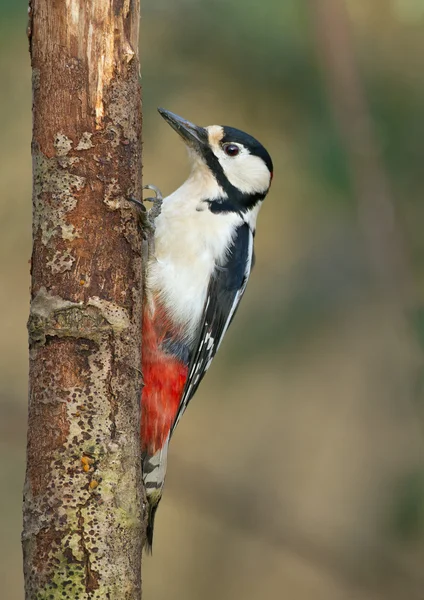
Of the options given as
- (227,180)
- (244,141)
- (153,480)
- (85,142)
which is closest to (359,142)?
(244,141)

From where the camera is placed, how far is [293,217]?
5645 mm

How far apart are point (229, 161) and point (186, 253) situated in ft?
1.72


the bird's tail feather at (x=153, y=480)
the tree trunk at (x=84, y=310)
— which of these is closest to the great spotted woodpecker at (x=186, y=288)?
the bird's tail feather at (x=153, y=480)

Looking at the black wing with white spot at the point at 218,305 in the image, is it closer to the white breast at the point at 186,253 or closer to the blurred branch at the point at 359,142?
the white breast at the point at 186,253

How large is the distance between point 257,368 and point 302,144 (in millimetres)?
1427

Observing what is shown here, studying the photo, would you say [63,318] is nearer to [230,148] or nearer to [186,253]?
[186,253]

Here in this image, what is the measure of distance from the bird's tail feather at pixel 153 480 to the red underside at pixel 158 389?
3cm

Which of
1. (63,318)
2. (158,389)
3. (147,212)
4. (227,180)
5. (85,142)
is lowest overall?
(158,389)

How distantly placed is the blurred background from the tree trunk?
5.70ft

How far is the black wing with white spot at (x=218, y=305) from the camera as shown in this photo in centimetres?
348

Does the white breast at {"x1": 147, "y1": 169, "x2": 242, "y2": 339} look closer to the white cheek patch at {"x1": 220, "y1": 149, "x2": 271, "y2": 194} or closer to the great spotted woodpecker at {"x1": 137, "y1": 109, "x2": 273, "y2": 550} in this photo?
the great spotted woodpecker at {"x1": 137, "y1": 109, "x2": 273, "y2": 550}

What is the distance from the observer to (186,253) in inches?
134

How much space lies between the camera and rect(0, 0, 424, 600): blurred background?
4496mm

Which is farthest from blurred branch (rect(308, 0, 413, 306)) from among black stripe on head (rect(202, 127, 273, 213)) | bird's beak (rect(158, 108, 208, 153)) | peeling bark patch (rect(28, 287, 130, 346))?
peeling bark patch (rect(28, 287, 130, 346))
